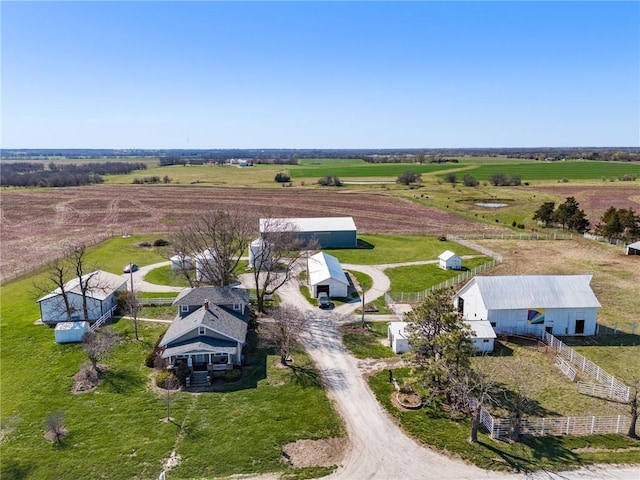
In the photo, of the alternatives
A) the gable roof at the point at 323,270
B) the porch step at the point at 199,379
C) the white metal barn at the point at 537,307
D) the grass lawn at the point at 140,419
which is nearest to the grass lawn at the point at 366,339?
the grass lawn at the point at 140,419

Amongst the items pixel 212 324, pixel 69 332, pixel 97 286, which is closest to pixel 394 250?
pixel 212 324

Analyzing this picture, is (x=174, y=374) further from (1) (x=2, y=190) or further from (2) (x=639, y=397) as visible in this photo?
(1) (x=2, y=190)

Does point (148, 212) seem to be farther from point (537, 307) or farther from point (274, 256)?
point (537, 307)

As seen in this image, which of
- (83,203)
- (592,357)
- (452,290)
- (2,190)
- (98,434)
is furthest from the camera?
(2,190)

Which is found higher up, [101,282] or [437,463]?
[101,282]

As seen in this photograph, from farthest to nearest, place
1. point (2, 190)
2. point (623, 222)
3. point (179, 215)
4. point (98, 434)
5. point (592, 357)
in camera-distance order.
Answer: point (2, 190), point (179, 215), point (623, 222), point (592, 357), point (98, 434)

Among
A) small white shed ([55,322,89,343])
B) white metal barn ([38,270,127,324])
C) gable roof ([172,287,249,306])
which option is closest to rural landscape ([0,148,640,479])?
small white shed ([55,322,89,343])

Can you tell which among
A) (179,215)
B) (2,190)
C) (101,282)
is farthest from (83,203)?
(101,282)

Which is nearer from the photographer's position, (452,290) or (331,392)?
(331,392)
